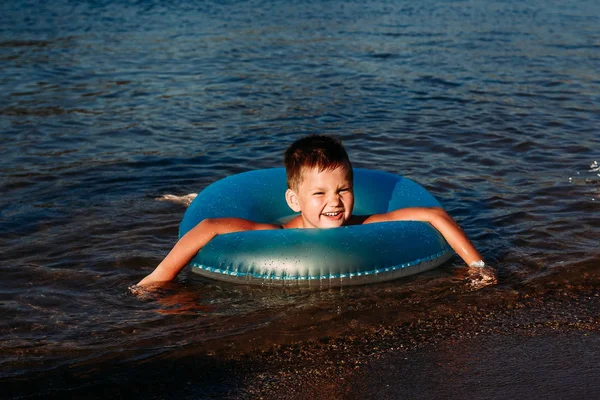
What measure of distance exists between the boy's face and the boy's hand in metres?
0.78

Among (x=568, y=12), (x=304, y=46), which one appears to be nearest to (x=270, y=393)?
(x=304, y=46)

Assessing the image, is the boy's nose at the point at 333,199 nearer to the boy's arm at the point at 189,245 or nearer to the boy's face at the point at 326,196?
the boy's face at the point at 326,196

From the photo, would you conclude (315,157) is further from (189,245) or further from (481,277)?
(481,277)

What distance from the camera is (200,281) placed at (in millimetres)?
4715

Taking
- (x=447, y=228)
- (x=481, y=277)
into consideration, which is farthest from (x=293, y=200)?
(x=481, y=277)

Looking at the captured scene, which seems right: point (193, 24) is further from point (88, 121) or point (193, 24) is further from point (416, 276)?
point (416, 276)

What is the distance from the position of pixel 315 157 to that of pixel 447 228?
90cm

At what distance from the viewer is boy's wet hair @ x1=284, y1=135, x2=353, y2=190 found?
448cm

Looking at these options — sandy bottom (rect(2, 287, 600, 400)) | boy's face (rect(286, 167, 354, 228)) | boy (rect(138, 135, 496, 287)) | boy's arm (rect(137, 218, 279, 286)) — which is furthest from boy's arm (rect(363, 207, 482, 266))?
boy's arm (rect(137, 218, 279, 286))

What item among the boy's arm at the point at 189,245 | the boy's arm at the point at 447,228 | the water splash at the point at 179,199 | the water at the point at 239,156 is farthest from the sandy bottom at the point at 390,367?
the water splash at the point at 179,199

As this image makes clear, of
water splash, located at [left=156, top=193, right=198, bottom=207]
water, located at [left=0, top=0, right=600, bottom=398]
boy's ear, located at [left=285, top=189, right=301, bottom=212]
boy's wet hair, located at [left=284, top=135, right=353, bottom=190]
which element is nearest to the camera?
water, located at [left=0, top=0, right=600, bottom=398]

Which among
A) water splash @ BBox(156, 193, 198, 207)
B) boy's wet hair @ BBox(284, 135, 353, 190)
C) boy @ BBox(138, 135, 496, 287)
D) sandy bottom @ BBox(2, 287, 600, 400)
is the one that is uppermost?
boy's wet hair @ BBox(284, 135, 353, 190)

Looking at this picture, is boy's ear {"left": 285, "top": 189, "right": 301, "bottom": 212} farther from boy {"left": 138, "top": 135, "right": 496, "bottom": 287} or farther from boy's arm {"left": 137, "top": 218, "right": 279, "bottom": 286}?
boy's arm {"left": 137, "top": 218, "right": 279, "bottom": 286}

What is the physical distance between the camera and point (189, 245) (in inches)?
179
